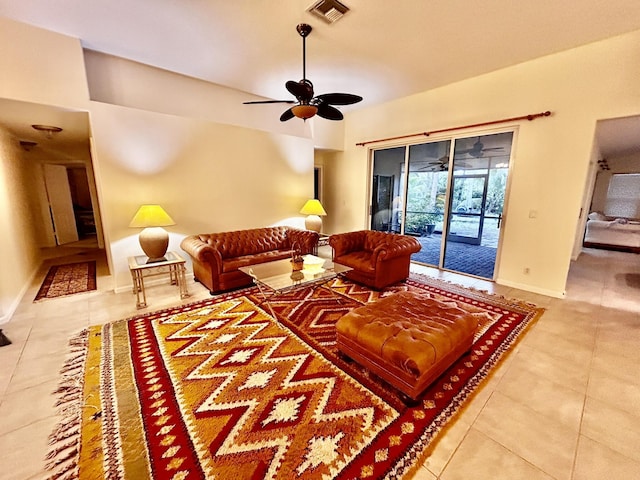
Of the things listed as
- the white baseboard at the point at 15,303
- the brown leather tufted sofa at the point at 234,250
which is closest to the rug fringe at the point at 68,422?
the white baseboard at the point at 15,303

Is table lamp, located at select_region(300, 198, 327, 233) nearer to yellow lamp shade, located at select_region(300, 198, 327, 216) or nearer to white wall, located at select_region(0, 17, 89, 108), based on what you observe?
yellow lamp shade, located at select_region(300, 198, 327, 216)

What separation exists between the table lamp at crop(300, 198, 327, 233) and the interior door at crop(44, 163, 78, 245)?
600 centimetres

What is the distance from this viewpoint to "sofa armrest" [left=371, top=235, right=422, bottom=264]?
336cm

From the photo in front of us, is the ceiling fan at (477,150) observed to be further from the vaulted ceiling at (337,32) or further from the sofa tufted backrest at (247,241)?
the sofa tufted backrest at (247,241)

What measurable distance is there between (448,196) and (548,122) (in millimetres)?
1530

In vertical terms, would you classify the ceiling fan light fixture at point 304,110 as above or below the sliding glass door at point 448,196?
above

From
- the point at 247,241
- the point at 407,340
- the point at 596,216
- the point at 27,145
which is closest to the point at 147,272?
the point at 247,241

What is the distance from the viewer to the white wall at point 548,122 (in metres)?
2.90

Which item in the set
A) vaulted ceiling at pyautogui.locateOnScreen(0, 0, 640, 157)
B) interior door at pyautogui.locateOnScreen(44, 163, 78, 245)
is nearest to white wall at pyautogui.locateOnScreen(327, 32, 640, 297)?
vaulted ceiling at pyautogui.locateOnScreen(0, 0, 640, 157)

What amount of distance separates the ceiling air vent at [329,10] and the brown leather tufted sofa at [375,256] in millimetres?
2539

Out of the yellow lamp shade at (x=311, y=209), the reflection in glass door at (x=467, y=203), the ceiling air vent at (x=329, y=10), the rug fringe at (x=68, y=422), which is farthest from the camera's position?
the yellow lamp shade at (x=311, y=209)

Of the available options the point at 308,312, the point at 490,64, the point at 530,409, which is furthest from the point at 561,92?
the point at 308,312

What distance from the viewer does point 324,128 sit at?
18.5 feet

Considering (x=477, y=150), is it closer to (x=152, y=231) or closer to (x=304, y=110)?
(x=304, y=110)
